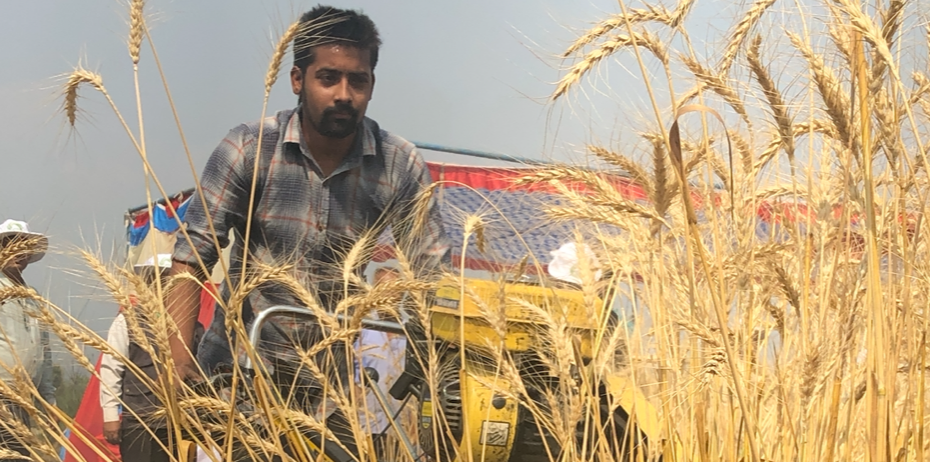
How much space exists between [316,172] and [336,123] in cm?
17

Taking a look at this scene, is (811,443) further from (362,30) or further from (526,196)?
(362,30)

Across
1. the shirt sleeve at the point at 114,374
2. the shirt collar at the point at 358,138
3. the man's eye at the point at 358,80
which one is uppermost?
the man's eye at the point at 358,80

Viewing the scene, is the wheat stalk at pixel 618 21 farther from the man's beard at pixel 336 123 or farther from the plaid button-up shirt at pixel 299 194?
the man's beard at pixel 336 123

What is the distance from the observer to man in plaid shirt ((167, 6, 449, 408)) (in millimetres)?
1797

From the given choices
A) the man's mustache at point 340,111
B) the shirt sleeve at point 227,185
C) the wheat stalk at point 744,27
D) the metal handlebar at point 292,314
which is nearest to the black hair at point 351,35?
the man's mustache at point 340,111

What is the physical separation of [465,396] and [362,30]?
1329 mm

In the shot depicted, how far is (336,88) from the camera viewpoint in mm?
2049

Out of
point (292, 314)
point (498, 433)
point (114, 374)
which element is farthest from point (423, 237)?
point (114, 374)

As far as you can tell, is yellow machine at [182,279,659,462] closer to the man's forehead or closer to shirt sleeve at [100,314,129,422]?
the man's forehead

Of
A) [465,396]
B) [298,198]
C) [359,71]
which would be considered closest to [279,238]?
[298,198]

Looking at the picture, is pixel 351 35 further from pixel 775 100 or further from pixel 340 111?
pixel 775 100

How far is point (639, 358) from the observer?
3.99 ft

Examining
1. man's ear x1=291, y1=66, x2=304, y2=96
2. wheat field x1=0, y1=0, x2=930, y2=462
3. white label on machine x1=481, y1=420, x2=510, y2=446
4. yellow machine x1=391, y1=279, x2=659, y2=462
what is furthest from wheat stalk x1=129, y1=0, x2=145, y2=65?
man's ear x1=291, y1=66, x2=304, y2=96

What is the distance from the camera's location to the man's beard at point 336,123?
2.05 meters
